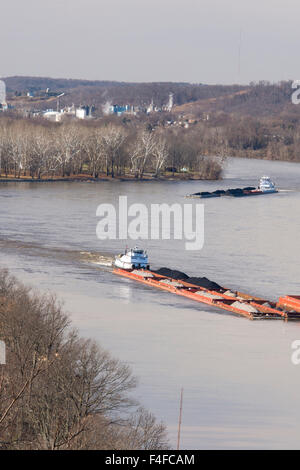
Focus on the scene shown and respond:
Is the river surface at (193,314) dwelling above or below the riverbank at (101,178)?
below

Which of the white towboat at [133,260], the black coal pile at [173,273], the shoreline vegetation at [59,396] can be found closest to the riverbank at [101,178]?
the white towboat at [133,260]

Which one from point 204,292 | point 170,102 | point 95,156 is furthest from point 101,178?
point 170,102

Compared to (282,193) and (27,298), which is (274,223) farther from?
(27,298)

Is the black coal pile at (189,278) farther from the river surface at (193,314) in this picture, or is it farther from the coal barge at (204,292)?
the river surface at (193,314)

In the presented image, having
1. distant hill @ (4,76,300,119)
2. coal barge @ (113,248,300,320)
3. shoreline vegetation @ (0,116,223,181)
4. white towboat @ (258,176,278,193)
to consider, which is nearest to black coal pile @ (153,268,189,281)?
coal barge @ (113,248,300,320)

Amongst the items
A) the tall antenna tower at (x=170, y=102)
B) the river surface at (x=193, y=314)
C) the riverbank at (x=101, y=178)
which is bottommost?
the river surface at (x=193, y=314)

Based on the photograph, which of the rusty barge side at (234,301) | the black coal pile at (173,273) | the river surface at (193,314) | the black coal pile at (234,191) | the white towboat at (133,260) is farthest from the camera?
the black coal pile at (234,191)

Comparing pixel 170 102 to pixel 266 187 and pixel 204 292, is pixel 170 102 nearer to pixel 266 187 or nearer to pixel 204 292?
pixel 266 187
